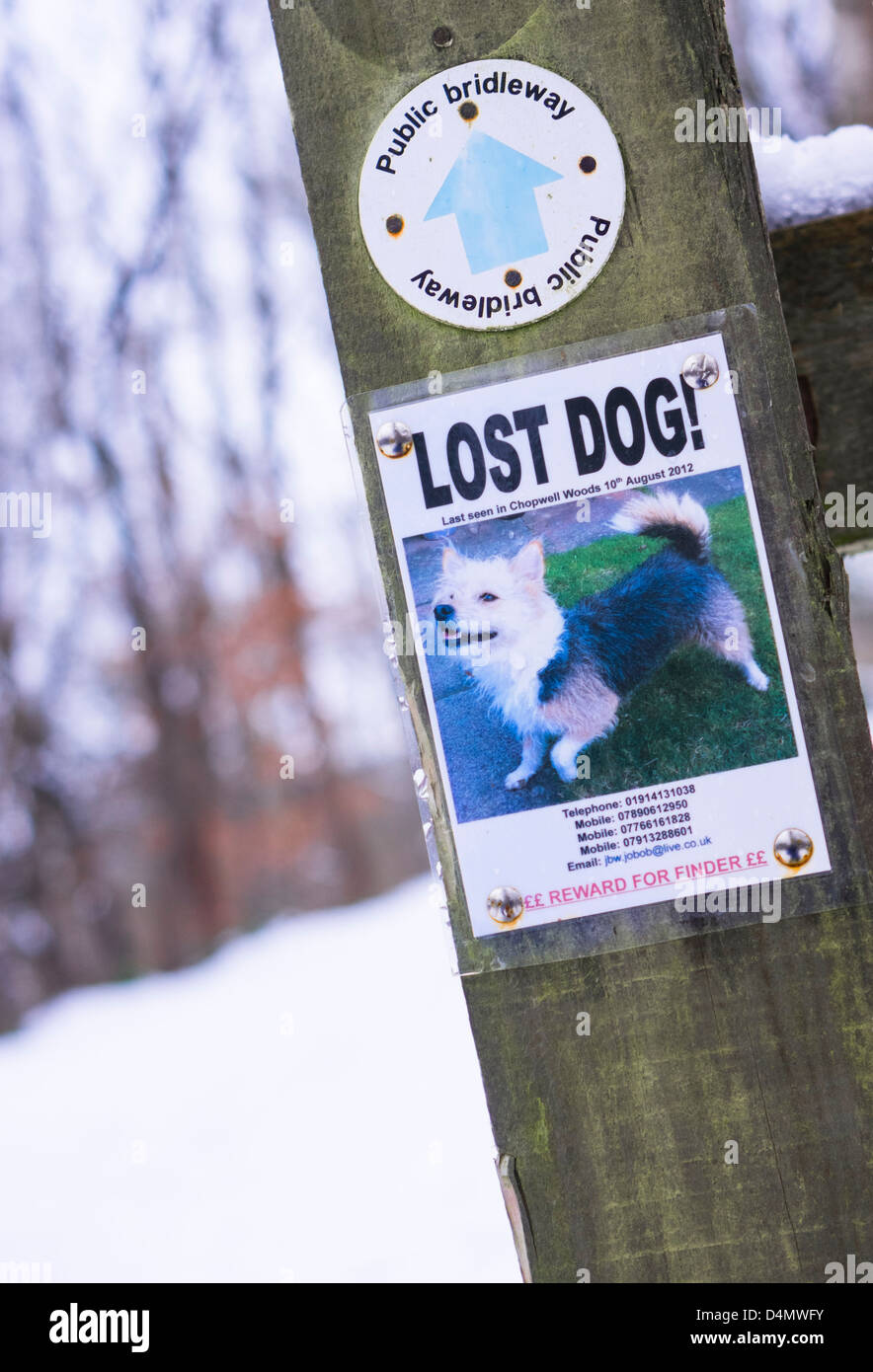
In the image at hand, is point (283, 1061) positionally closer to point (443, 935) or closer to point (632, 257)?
point (443, 935)

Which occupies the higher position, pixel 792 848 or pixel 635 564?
pixel 635 564

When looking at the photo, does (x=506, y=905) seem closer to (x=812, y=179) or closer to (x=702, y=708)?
(x=702, y=708)

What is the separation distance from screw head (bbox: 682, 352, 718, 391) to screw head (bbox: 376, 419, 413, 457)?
1.23ft

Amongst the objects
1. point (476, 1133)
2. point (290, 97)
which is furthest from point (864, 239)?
point (476, 1133)

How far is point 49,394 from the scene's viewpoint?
1164 cm

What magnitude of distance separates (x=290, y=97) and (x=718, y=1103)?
1468mm

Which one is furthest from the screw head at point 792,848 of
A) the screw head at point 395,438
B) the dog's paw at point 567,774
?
the screw head at point 395,438

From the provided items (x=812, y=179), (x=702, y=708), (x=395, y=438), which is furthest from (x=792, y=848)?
(x=812, y=179)

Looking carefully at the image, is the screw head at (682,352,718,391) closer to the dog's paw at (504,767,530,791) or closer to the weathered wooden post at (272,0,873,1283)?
the weathered wooden post at (272,0,873,1283)

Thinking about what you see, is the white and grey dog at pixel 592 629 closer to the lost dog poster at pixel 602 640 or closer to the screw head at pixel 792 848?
the lost dog poster at pixel 602 640

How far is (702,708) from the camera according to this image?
1.56 meters

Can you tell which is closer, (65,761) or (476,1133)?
(476,1133)

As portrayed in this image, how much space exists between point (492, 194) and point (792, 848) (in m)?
0.95

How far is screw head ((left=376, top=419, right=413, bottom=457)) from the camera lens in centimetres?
159
